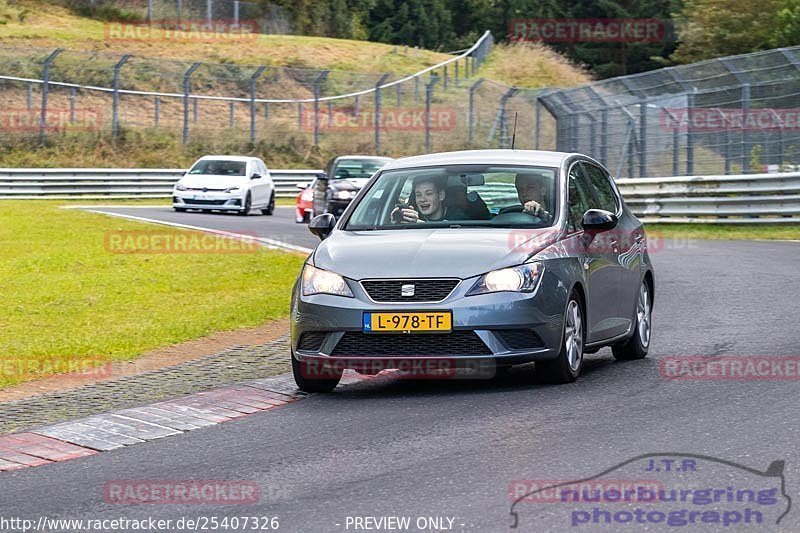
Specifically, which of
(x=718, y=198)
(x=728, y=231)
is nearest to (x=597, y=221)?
(x=728, y=231)

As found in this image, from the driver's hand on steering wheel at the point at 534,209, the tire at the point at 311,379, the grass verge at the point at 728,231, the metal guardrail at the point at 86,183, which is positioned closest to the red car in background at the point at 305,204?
the grass verge at the point at 728,231

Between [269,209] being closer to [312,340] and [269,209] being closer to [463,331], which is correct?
[312,340]

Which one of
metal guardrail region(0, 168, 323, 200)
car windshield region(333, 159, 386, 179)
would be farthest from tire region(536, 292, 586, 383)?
metal guardrail region(0, 168, 323, 200)

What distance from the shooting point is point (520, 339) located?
9227 mm

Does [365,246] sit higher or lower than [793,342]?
higher

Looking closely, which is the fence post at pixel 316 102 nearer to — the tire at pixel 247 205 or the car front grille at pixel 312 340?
the tire at pixel 247 205

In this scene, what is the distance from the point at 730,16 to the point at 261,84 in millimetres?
29359

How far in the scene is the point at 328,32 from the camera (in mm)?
91500

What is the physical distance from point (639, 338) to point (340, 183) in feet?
58.9

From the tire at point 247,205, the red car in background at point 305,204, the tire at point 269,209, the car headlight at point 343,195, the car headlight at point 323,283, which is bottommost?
the tire at point 269,209

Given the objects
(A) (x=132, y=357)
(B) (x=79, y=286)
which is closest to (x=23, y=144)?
(B) (x=79, y=286)

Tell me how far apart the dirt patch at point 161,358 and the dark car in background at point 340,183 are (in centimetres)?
1405

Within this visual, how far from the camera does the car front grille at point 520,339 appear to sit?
921 cm

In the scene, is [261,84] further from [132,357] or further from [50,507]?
[50,507]
